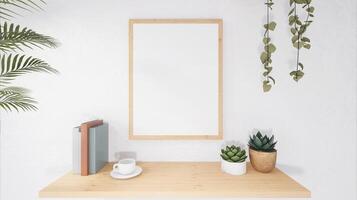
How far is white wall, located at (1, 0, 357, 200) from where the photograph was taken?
4.35 ft

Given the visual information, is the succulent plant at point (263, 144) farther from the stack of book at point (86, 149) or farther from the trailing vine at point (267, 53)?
the stack of book at point (86, 149)

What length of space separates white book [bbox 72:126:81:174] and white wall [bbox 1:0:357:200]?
0.24 metres

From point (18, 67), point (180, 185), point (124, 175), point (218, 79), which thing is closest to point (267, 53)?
point (218, 79)

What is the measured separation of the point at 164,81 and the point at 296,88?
0.84 m

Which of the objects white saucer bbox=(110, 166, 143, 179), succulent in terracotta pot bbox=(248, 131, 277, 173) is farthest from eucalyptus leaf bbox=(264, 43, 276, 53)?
white saucer bbox=(110, 166, 143, 179)

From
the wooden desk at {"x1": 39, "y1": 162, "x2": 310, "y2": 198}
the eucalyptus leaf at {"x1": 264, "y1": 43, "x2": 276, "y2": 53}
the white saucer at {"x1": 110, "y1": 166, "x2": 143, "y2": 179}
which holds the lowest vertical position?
the wooden desk at {"x1": 39, "y1": 162, "x2": 310, "y2": 198}

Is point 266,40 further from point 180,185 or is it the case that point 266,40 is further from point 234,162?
point 180,185

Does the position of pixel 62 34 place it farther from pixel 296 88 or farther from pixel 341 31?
pixel 341 31

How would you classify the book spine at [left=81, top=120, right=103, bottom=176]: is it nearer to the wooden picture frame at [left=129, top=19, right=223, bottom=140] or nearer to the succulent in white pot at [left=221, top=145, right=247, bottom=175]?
the wooden picture frame at [left=129, top=19, right=223, bottom=140]

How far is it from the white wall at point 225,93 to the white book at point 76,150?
0.77ft

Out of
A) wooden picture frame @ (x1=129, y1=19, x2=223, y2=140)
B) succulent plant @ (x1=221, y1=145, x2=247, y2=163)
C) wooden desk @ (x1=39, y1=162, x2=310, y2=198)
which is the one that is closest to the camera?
wooden desk @ (x1=39, y1=162, x2=310, y2=198)

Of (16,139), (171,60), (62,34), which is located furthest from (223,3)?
(16,139)

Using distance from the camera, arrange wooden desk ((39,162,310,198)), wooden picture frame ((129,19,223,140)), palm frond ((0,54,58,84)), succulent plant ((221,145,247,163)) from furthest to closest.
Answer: wooden picture frame ((129,19,223,140)) → succulent plant ((221,145,247,163)) → palm frond ((0,54,58,84)) → wooden desk ((39,162,310,198))

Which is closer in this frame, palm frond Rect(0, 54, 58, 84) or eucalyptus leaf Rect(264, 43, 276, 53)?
palm frond Rect(0, 54, 58, 84)
